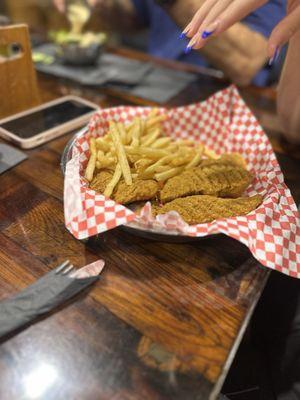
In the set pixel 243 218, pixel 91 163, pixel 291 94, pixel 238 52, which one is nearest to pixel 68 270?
pixel 91 163

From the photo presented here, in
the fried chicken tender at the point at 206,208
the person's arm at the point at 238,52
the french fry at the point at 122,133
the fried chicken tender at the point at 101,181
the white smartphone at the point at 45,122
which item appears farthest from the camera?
the person's arm at the point at 238,52

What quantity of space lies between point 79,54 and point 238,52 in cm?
116

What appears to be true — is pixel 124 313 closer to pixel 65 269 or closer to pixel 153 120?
pixel 65 269

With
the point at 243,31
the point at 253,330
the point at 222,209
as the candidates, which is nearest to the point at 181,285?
the point at 222,209

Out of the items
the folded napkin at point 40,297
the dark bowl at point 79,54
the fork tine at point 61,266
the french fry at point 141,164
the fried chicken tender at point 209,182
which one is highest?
the dark bowl at point 79,54

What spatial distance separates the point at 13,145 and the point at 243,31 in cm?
183

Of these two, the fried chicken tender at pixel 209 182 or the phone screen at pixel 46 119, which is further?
the phone screen at pixel 46 119

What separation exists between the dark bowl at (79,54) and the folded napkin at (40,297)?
1.98 metres

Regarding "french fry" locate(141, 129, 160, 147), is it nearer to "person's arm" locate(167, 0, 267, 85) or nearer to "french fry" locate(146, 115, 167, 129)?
"french fry" locate(146, 115, 167, 129)

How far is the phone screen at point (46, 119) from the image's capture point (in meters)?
1.75

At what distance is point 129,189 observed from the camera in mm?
1275

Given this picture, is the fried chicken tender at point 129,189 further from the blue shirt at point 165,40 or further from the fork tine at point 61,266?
the blue shirt at point 165,40

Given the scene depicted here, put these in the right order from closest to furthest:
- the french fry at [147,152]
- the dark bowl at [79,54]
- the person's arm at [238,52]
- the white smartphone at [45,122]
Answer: the french fry at [147,152], the white smartphone at [45,122], the person's arm at [238,52], the dark bowl at [79,54]

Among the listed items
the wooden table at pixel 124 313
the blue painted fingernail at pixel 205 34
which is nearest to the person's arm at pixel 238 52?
the blue painted fingernail at pixel 205 34
